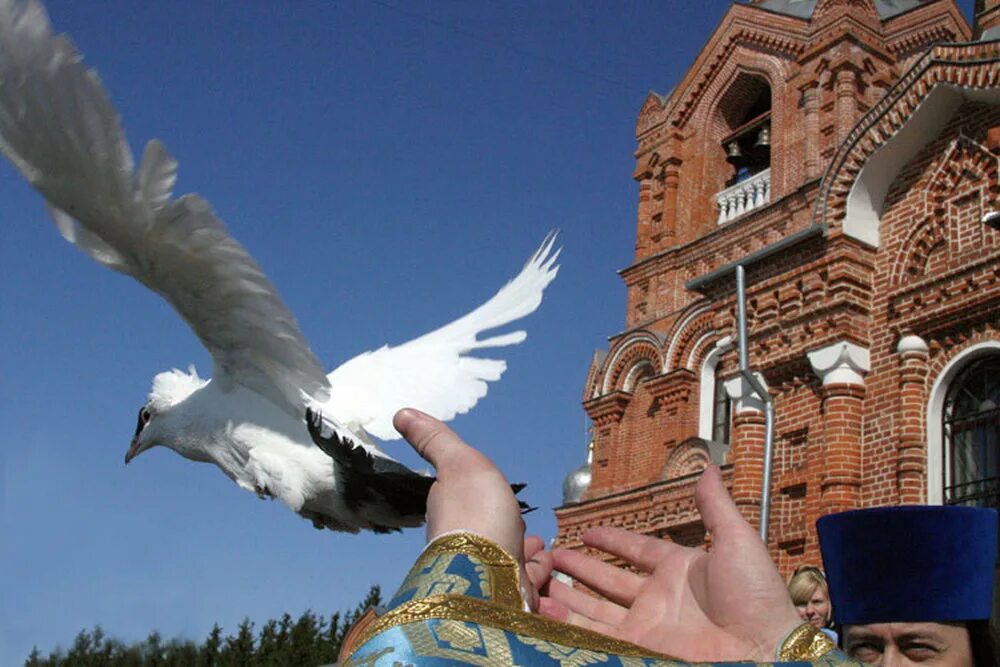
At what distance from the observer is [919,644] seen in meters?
2.21

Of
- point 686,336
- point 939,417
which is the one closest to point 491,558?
point 939,417

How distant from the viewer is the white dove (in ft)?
13.4

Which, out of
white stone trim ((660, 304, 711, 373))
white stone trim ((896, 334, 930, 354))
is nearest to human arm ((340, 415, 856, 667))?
white stone trim ((896, 334, 930, 354))

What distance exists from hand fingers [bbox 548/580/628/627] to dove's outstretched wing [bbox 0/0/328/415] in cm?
277

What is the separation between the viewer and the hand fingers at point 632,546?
2.14 meters

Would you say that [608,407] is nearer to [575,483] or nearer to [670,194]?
[575,483]

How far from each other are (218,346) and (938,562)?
354 cm

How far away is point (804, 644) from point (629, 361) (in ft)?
52.5

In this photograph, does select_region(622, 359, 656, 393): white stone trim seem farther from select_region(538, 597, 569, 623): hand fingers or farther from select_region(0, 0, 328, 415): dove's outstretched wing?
select_region(538, 597, 569, 623): hand fingers

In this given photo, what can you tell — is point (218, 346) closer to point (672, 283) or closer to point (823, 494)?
point (823, 494)

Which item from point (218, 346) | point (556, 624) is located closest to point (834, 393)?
point (218, 346)

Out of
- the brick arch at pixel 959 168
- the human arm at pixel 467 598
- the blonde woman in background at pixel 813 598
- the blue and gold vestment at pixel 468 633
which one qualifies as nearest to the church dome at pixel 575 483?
the brick arch at pixel 959 168

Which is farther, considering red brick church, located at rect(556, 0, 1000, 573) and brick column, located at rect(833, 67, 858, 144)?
brick column, located at rect(833, 67, 858, 144)

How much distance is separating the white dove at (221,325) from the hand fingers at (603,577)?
205 centimetres
